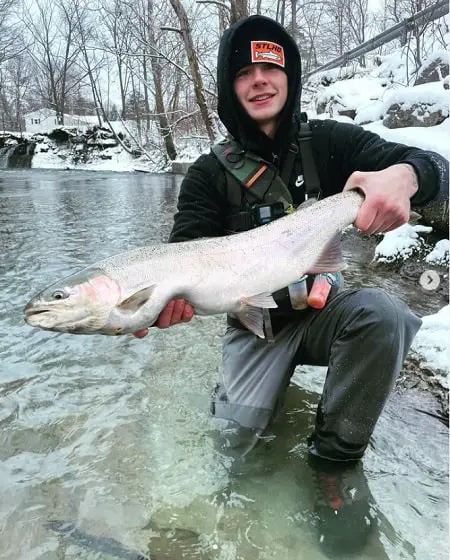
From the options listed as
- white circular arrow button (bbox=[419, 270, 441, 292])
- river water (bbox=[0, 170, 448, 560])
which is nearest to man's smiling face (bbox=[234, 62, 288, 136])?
river water (bbox=[0, 170, 448, 560])

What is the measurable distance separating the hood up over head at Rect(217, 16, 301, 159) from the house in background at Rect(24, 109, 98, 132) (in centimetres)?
4260

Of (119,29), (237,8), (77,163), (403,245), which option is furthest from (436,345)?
(77,163)

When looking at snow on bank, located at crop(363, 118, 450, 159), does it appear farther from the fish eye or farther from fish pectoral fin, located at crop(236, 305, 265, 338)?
the fish eye

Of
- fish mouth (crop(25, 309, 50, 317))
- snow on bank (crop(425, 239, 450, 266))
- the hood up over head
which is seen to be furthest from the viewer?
snow on bank (crop(425, 239, 450, 266))

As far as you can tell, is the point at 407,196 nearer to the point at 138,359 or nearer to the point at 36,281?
the point at 138,359

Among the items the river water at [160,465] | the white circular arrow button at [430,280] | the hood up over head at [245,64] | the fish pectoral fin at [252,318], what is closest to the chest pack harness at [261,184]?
the hood up over head at [245,64]

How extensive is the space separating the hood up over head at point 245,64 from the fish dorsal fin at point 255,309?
0.98 metres

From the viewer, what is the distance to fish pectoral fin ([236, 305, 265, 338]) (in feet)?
7.44

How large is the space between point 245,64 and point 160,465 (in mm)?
2185

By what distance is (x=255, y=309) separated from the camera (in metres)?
2.29

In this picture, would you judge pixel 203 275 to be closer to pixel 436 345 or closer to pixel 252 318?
pixel 252 318

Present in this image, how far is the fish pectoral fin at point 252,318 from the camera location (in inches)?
89.3

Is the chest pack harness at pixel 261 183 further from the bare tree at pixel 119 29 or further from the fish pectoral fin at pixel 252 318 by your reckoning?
the bare tree at pixel 119 29

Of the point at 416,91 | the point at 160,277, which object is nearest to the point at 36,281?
the point at 160,277
